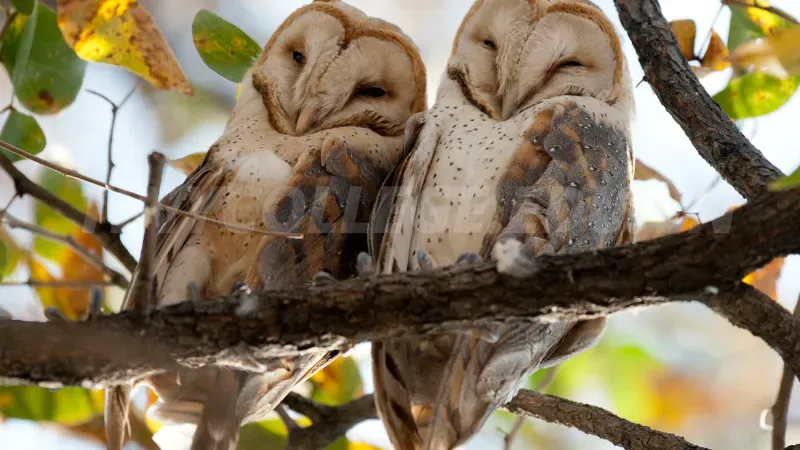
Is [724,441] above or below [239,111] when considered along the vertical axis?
above

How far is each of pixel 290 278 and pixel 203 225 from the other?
0.28m

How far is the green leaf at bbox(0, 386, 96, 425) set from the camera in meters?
2.34

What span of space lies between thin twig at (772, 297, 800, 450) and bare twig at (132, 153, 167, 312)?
1.49m

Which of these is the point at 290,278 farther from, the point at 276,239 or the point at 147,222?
the point at 147,222

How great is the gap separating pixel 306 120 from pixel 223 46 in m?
0.41

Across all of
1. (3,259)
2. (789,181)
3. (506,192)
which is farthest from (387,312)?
(3,259)

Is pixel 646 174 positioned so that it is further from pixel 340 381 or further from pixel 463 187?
pixel 340 381

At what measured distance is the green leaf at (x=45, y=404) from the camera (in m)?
2.34

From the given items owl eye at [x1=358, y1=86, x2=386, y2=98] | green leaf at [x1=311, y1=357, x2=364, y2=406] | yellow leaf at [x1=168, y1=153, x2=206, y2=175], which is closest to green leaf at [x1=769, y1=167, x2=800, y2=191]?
owl eye at [x1=358, y1=86, x2=386, y2=98]

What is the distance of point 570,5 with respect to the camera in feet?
7.85

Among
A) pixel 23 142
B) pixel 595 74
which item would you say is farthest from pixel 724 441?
pixel 23 142

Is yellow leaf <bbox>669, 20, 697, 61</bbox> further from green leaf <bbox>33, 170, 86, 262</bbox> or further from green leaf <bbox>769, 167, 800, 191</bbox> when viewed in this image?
green leaf <bbox>33, 170, 86, 262</bbox>

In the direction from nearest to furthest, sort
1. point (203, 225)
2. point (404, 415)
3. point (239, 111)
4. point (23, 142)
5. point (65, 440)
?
1. point (404, 415)
2. point (203, 225)
3. point (23, 142)
4. point (239, 111)
5. point (65, 440)

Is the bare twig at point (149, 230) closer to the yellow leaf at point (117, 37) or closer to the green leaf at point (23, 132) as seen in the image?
the yellow leaf at point (117, 37)
